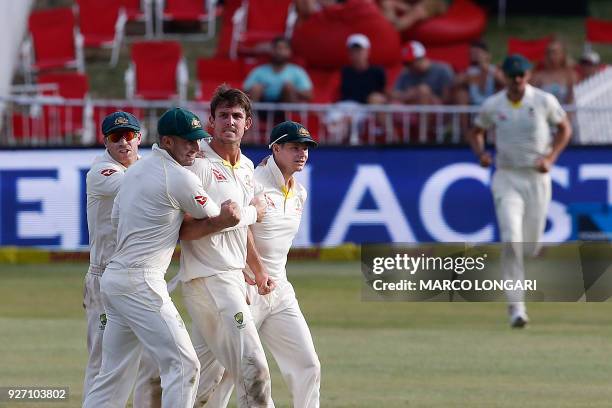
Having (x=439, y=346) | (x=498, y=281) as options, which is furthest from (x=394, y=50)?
(x=439, y=346)

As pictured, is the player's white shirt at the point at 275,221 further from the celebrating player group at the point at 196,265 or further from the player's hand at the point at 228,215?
the player's hand at the point at 228,215

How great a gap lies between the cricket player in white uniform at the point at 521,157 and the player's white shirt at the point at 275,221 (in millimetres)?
5858

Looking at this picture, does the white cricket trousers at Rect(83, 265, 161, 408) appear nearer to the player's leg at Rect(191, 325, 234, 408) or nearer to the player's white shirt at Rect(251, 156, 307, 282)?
the player's leg at Rect(191, 325, 234, 408)

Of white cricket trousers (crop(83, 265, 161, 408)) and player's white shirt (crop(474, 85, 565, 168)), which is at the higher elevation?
player's white shirt (crop(474, 85, 565, 168))

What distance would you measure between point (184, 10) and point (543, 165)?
12738 millimetres

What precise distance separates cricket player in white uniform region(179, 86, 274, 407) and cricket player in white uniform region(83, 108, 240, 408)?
23 centimetres

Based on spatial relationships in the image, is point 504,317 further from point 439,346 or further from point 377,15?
point 377,15

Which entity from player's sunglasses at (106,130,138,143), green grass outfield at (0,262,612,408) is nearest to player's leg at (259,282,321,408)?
green grass outfield at (0,262,612,408)

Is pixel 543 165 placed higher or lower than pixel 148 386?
higher

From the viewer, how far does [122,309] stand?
8.97m

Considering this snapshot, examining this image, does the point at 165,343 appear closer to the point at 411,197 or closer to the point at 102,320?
the point at 102,320

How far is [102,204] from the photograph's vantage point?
1020 cm

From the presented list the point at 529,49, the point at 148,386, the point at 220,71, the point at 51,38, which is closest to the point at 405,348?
the point at 148,386

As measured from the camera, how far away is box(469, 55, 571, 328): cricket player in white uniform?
15.6 metres
